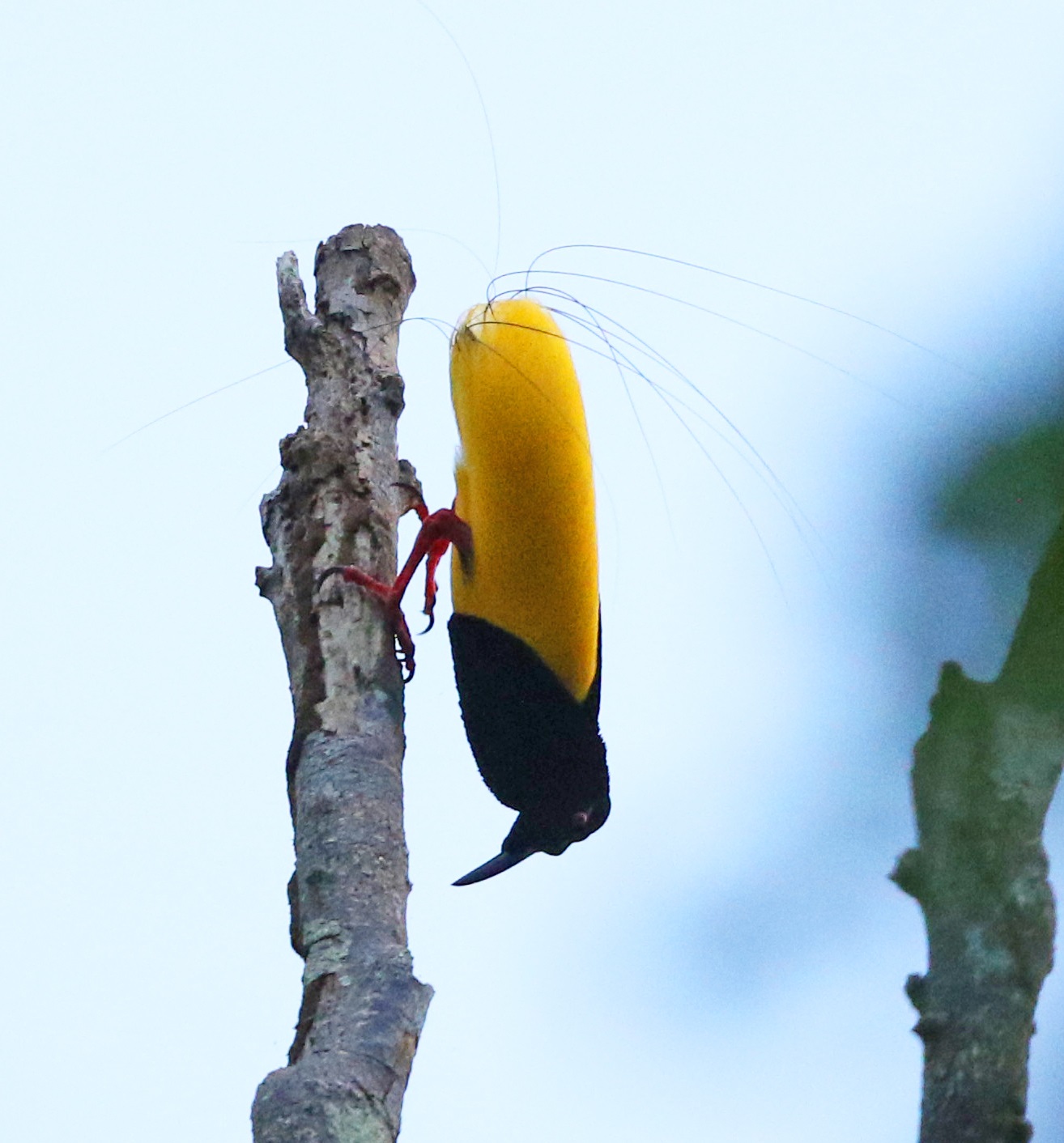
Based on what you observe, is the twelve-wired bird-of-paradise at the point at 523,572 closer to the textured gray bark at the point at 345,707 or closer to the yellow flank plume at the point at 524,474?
the yellow flank plume at the point at 524,474

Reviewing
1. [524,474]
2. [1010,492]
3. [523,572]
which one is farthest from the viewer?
[523,572]

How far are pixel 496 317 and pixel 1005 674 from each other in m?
2.39

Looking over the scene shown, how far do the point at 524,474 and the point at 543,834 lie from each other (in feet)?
3.60

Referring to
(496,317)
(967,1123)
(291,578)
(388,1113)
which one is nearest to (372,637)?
(291,578)

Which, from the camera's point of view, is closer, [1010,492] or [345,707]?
[1010,492]

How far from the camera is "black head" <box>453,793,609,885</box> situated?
343 cm

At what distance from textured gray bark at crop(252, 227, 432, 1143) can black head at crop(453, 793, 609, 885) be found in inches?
35.0

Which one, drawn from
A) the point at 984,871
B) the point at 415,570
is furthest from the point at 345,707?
the point at 984,871

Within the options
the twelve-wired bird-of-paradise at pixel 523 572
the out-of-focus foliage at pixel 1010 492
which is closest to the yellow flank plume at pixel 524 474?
the twelve-wired bird-of-paradise at pixel 523 572

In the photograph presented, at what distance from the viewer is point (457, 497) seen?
121 inches

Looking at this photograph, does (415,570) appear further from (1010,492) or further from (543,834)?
(1010,492)

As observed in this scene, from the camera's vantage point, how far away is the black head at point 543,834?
343 cm

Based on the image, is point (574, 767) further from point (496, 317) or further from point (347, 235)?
point (347, 235)

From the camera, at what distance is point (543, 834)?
11.4 ft
